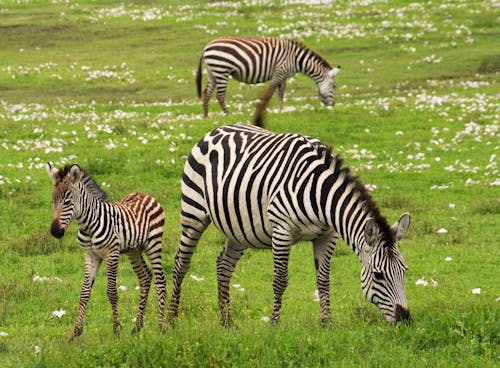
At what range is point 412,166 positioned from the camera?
19547 mm

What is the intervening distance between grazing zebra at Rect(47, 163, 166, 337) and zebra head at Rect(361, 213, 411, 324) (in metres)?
3.09

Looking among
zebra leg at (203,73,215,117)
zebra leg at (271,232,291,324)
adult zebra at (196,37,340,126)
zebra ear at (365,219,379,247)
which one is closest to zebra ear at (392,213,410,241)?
zebra ear at (365,219,379,247)

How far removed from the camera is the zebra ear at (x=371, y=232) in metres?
8.93

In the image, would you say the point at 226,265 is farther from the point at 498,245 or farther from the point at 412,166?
the point at 412,166

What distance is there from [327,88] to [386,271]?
18.8m

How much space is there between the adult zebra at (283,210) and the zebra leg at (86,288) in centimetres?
104

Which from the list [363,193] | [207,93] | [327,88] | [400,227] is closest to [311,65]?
[327,88]

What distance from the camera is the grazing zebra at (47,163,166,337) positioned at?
10688mm

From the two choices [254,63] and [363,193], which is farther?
[254,63]

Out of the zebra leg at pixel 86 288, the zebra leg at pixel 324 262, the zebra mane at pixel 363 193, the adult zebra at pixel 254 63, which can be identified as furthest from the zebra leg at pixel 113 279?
the adult zebra at pixel 254 63

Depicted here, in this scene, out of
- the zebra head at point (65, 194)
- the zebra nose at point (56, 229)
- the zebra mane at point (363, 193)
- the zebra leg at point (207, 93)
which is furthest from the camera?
the zebra leg at point (207, 93)

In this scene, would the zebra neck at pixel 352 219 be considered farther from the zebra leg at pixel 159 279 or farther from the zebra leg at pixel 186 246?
the zebra leg at pixel 159 279

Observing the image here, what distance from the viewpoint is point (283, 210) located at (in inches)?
388

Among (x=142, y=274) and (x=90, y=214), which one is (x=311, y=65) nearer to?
(x=142, y=274)
